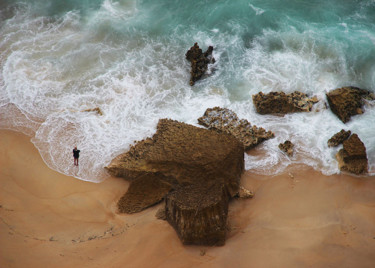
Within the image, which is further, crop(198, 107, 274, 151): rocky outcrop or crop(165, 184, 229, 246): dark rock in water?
crop(198, 107, 274, 151): rocky outcrop

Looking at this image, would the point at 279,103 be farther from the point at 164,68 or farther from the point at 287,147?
the point at 164,68

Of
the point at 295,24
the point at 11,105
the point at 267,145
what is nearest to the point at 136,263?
the point at 267,145

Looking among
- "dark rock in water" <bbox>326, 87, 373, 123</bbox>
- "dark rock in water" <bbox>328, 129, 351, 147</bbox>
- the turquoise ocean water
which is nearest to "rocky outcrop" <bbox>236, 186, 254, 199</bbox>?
the turquoise ocean water

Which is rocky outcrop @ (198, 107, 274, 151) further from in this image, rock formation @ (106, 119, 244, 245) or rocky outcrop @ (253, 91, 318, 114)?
rock formation @ (106, 119, 244, 245)

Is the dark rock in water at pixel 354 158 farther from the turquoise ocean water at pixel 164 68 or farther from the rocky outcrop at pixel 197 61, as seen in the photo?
the rocky outcrop at pixel 197 61

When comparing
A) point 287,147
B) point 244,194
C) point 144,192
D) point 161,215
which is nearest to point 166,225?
point 161,215

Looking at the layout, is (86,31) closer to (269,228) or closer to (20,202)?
(20,202)

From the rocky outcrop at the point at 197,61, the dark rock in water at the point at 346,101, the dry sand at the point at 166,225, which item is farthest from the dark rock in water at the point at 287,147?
the rocky outcrop at the point at 197,61

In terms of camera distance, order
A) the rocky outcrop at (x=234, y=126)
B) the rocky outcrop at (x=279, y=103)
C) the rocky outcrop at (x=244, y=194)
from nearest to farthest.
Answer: the rocky outcrop at (x=244, y=194), the rocky outcrop at (x=234, y=126), the rocky outcrop at (x=279, y=103)
